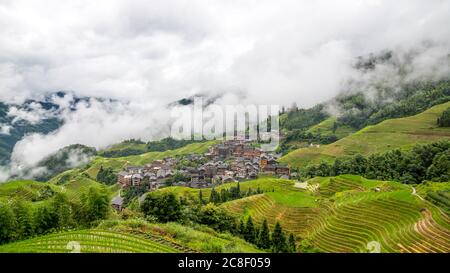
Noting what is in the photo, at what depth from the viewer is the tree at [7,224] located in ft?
83.9

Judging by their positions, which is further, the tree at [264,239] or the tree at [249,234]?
the tree at [249,234]

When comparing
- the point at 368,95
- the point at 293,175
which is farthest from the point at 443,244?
the point at 368,95

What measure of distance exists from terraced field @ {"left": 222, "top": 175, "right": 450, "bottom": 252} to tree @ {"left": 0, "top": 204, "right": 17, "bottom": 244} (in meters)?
25.3

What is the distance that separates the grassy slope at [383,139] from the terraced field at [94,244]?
252 feet

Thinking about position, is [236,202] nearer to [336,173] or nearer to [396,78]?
[336,173]

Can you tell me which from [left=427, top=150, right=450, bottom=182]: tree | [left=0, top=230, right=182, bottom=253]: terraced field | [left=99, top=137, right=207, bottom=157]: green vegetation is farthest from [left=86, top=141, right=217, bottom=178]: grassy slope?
[left=0, top=230, right=182, bottom=253]: terraced field

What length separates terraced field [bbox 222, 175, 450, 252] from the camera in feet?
90.9

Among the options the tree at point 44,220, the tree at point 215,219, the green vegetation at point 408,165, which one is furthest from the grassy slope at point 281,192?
the green vegetation at point 408,165

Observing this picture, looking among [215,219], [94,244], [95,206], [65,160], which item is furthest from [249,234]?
[65,160]

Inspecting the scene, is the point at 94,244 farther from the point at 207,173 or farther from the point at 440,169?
the point at 207,173

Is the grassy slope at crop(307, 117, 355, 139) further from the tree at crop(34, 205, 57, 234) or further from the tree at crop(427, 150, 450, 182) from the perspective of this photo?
the tree at crop(34, 205, 57, 234)

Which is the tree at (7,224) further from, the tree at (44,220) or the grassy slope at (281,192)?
the grassy slope at (281,192)

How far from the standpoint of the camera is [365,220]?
33.8m
